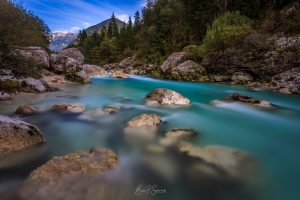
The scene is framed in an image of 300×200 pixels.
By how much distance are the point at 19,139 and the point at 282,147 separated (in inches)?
313

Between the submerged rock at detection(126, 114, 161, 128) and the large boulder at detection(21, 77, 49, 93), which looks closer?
the submerged rock at detection(126, 114, 161, 128)

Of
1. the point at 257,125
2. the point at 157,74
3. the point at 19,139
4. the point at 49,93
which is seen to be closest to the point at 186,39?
the point at 157,74

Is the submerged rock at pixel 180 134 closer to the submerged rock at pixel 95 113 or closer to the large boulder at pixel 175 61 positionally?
the submerged rock at pixel 95 113

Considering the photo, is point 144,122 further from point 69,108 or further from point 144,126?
point 69,108

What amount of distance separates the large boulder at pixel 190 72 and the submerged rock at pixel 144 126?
19223 millimetres

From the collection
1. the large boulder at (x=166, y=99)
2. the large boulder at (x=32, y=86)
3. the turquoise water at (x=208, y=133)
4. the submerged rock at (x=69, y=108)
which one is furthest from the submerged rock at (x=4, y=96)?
the large boulder at (x=166, y=99)

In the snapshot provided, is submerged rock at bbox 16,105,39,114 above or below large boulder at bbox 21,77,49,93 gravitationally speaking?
below

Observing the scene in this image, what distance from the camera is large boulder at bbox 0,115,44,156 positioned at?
688cm

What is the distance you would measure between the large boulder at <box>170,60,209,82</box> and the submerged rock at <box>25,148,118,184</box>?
2302 cm

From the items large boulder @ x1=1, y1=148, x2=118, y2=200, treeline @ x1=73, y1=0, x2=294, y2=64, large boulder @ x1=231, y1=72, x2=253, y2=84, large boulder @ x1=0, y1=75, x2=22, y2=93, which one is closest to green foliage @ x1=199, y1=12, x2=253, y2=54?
large boulder @ x1=231, y1=72, x2=253, y2=84

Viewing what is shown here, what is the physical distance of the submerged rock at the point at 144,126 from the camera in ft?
29.9

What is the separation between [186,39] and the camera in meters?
50.6

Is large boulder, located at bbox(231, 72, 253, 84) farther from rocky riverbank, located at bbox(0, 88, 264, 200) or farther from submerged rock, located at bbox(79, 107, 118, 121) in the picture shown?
rocky riverbank, located at bbox(0, 88, 264, 200)

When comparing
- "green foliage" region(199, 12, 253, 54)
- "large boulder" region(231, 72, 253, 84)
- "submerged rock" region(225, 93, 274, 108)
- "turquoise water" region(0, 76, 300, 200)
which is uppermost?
"green foliage" region(199, 12, 253, 54)
